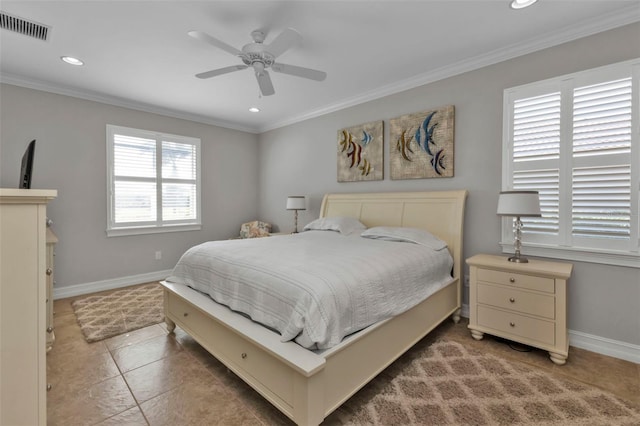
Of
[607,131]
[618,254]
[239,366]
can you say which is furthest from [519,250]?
[239,366]

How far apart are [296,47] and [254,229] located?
3.09m

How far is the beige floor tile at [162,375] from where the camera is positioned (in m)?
1.81

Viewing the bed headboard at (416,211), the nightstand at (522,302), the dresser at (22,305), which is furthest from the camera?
the bed headboard at (416,211)

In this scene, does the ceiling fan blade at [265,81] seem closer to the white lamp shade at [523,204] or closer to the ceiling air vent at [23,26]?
the ceiling air vent at [23,26]

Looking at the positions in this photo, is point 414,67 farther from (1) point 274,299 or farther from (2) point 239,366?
(2) point 239,366

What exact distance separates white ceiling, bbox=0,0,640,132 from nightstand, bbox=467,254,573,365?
1920mm

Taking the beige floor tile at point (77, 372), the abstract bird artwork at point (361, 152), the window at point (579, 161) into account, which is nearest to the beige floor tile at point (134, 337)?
the beige floor tile at point (77, 372)

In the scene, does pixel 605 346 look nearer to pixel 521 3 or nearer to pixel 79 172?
pixel 521 3

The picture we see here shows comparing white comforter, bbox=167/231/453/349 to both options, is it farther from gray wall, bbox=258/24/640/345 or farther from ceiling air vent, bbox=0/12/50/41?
ceiling air vent, bbox=0/12/50/41

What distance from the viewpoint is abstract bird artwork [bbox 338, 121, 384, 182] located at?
366cm

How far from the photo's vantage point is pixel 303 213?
185 inches

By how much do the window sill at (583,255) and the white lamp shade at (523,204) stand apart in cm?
45

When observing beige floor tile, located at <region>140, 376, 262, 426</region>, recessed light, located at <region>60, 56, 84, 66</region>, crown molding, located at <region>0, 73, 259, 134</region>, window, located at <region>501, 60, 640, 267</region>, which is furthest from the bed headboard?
recessed light, located at <region>60, 56, 84, 66</region>

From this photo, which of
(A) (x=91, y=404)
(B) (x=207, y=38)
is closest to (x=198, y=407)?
(A) (x=91, y=404)
